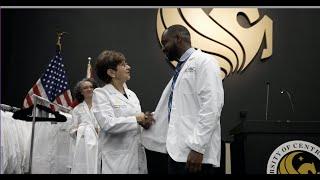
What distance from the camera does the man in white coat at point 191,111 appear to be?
2.56 m

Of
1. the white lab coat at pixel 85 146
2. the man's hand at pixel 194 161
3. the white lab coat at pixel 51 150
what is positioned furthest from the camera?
the white lab coat at pixel 51 150

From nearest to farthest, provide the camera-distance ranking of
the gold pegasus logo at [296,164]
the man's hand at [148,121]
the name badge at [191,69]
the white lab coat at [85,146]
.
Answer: the name badge at [191,69], the man's hand at [148,121], the gold pegasus logo at [296,164], the white lab coat at [85,146]

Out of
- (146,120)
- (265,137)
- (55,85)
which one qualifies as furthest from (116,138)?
(55,85)

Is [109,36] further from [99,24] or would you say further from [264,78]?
[264,78]

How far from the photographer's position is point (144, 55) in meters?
6.85

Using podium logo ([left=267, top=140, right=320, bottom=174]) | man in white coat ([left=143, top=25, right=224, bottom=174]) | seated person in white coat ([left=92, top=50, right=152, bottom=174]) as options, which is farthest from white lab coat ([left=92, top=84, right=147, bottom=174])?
podium logo ([left=267, top=140, right=320, bottom=174])

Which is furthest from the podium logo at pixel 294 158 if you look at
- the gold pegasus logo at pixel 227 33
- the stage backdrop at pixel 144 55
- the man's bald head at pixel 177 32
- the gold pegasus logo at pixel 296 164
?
the gold pegasus logo at pixel 227 33

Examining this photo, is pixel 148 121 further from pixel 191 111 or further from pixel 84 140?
pixel 84 140

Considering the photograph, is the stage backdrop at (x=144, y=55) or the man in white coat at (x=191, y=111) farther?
the stage backdrop at (x=144, y=55)

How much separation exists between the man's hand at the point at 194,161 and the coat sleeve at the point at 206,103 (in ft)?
0.09

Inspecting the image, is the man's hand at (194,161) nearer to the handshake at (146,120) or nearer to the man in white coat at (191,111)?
the man in white coat at (191,111)

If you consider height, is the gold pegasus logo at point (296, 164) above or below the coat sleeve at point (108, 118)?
below

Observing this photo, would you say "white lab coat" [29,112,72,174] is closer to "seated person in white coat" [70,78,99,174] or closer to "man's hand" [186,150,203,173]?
"seated person in white coat" [70,78,99,174]

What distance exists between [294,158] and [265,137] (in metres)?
0.30
